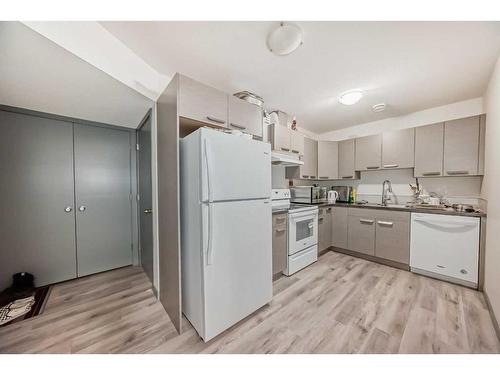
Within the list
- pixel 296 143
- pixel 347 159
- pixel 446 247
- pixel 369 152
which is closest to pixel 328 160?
pixel 347 159

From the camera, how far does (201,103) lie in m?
1.60

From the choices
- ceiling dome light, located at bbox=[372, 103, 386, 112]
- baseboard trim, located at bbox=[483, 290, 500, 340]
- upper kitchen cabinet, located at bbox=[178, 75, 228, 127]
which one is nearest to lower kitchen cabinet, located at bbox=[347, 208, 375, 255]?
baseboard trim, located at bbox=[483, 290, 500, 340]

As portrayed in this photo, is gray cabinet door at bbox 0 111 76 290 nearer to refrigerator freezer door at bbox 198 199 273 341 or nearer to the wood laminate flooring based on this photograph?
the wood laminate flooring

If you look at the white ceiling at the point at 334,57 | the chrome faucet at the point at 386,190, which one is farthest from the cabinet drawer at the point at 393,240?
the white ceiling at the point at 334,57

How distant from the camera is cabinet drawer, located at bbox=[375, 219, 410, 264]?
2582 millimetres

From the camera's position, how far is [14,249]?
6.98 feet

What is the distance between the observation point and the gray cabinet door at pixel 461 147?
A: 2.29 metres

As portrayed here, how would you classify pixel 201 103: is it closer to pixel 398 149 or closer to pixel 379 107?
pixel 379 107

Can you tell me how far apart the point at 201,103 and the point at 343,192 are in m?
3.15

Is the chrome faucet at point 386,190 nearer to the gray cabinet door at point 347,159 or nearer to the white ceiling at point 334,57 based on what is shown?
the gray cabinet door at point 347,159
